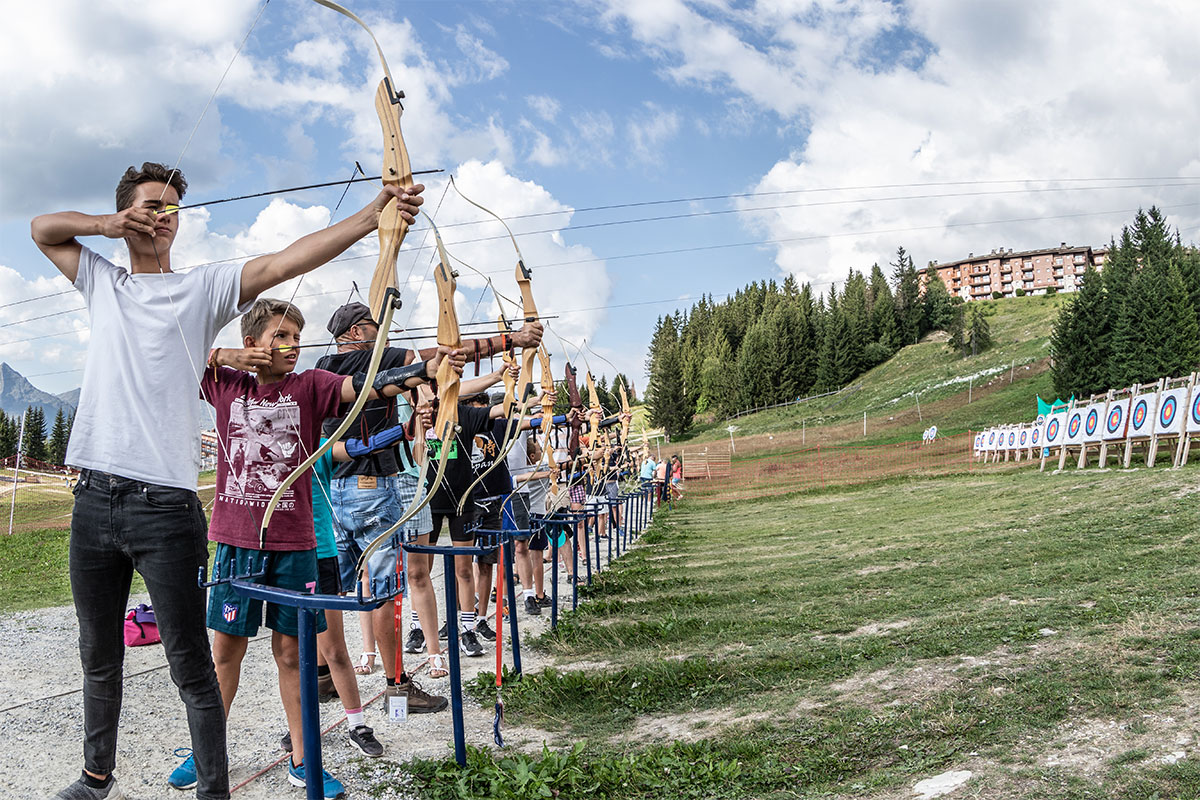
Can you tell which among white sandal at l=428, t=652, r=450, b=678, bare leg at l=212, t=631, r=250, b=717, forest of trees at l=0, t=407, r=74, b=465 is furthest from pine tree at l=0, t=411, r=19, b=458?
bare leg at l=212, t=631, r=250, b=717

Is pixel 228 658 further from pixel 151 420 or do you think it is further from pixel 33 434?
pixel 33 434

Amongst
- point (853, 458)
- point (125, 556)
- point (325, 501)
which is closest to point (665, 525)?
point (325, 501)

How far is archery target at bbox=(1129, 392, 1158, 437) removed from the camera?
14.2 metres

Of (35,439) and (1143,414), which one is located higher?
(35,439)

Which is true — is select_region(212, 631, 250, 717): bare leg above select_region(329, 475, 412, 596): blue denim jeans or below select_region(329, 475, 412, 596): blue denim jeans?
below

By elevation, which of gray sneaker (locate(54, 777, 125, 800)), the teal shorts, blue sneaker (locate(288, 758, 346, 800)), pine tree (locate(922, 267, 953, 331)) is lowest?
blue sneaker (locate(288, 758, 346, 800))

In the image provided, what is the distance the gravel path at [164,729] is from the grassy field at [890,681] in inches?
11.9

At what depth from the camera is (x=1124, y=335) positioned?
159 ft

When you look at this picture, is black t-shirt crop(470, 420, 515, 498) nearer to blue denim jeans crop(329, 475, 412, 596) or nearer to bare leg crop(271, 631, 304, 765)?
blue denim jeans crop(329, 475, 412, 596)

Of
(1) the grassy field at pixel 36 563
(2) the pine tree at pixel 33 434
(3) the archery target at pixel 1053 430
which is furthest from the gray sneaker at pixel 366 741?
A: (2) the pine tree at pixel 33 434

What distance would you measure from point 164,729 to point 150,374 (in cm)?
226

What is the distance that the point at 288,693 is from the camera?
295 cm

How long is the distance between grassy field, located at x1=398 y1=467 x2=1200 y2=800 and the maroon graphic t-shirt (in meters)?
1.11

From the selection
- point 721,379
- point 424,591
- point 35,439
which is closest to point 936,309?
point 721,379
